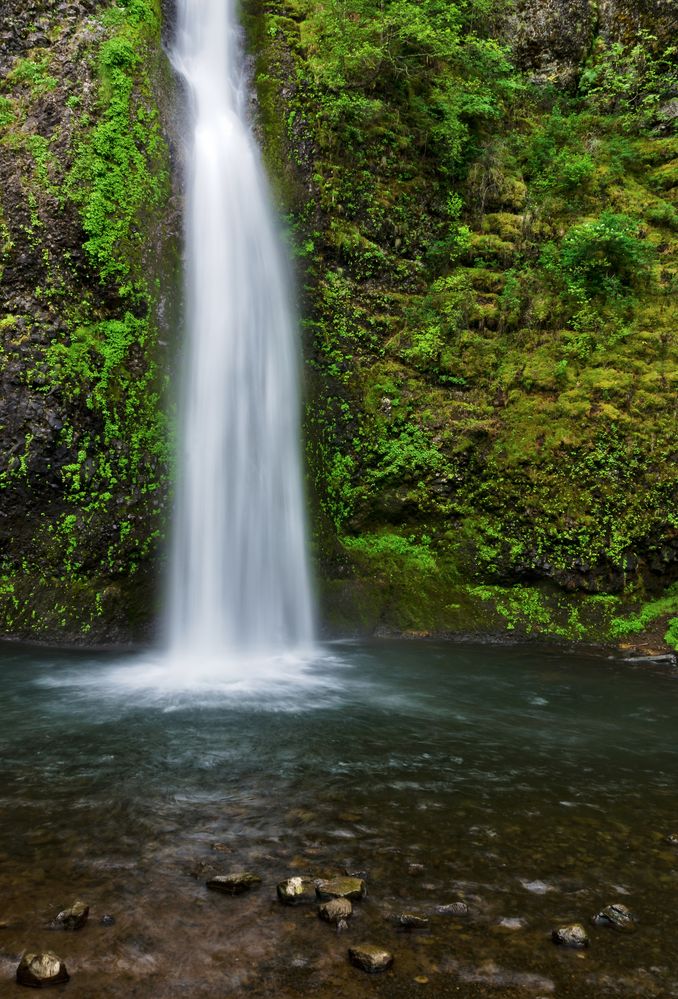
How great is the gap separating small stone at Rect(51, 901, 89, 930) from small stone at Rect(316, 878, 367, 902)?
92 centimetres

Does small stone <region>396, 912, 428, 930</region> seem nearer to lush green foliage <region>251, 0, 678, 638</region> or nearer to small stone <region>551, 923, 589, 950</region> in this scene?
small stone <region>551, 923, 589, 950</region>

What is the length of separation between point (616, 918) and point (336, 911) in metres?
1.14

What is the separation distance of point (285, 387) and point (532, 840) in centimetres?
784

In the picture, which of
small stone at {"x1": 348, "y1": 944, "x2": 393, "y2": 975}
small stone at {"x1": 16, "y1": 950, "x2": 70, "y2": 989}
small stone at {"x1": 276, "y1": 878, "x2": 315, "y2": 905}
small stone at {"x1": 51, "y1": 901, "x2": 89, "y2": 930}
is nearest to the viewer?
small stone at {"x1": 16, "y1": 950, "x2": 70, "y2": 989}

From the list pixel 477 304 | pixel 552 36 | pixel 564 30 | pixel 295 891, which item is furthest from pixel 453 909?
pixel 564 30

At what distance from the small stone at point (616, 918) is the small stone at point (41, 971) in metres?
2.02

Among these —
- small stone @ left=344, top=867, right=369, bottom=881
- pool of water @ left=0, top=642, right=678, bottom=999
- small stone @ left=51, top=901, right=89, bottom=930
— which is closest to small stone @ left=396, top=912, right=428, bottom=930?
pool of water @ left=0, top=642, right=678, bottom=999

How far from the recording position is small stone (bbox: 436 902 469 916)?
265 cm

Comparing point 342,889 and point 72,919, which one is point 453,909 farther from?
point 72,919

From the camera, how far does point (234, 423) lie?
9.62m

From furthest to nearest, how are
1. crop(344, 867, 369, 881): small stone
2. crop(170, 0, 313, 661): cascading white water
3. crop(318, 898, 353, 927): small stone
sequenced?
crop(170, 0, 313, 661): cascading white water, crop(344, 867, 369, 881): small stone, crop(318, 898, 353, 927): small stone

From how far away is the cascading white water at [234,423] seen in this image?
29.0ft

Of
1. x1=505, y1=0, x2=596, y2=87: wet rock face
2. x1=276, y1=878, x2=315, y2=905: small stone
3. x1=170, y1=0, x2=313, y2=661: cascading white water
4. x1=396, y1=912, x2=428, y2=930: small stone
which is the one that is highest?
x1=505, y1=0, x2=596, y2=87: wet rock face

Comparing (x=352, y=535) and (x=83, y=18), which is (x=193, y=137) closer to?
(x=83, y=18)
